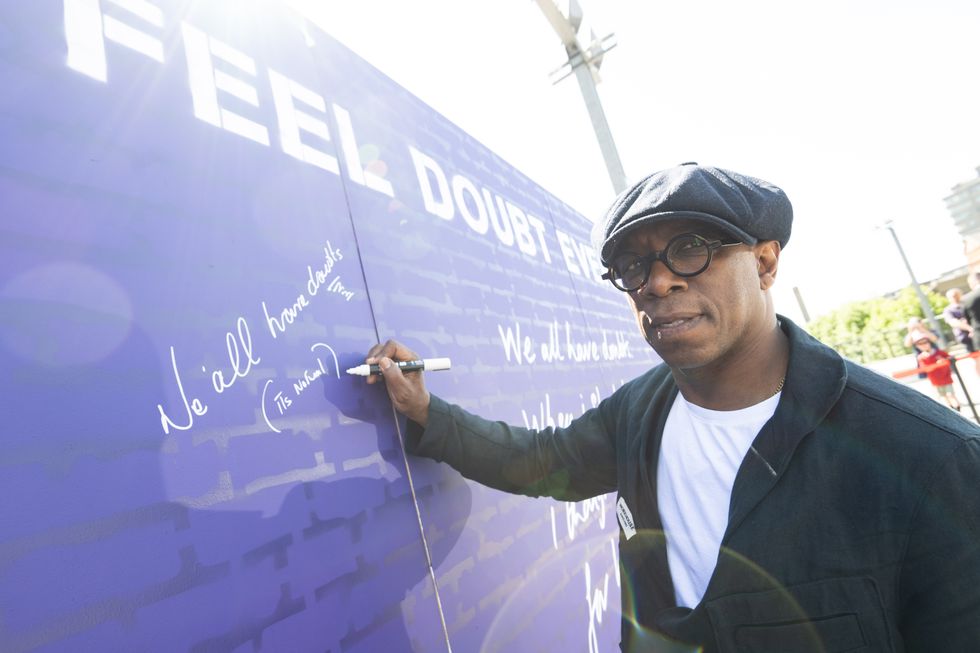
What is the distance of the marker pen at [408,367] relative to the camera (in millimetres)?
1572

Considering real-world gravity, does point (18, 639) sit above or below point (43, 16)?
below

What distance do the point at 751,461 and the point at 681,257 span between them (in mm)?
534

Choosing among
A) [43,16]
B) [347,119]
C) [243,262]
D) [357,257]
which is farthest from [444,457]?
[43,16]

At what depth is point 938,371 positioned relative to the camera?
279 inches

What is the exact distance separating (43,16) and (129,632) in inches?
48.0

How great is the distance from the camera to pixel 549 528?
99.2 inches

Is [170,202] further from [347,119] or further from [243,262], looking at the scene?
[347,119]

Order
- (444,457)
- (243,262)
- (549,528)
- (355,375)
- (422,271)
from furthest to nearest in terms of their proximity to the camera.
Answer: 1. (549,528)
2. (422,271)
3. (444,457)
4. (355,375)
5. (243,262)

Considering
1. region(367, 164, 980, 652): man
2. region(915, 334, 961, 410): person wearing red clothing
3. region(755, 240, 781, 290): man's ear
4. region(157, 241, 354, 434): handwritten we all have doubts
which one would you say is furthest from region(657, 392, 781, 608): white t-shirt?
region(915, 334, 961, 410): person wearing red clothing

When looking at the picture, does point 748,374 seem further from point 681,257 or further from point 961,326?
point 961,326

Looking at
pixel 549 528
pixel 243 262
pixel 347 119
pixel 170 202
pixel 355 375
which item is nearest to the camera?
pixel 170 202

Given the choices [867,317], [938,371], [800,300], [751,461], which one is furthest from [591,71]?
[800,300]

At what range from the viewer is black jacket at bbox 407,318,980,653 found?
1.06 meters

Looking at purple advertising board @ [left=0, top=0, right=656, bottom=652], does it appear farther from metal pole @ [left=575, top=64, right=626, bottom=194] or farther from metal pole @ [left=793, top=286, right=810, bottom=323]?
metal pole @ [left=793, top=286, right=810, bottom=323]
